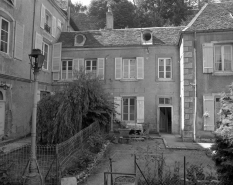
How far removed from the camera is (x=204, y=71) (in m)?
11.3

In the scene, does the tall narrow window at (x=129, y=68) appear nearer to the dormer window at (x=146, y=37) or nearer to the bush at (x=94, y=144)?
the dormer window at (x=146, y=37)

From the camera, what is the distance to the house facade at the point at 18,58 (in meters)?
9.94

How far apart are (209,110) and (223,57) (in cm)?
293

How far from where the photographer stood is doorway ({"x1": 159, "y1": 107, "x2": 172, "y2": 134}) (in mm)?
14312

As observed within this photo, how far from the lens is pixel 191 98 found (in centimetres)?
1134

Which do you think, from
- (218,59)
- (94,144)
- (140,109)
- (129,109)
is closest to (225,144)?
(94,144)

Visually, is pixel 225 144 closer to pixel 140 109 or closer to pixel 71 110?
pixel 71 110

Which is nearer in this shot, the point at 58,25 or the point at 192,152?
the point at 192,152

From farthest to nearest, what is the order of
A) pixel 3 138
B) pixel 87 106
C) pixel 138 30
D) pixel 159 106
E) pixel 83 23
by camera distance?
pixel 83 23, pixel 138 30, pixel 159 106, pixel 3 138, pixel 87 106

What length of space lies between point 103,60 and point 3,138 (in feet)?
25.3

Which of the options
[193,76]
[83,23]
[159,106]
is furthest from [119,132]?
[83,23]

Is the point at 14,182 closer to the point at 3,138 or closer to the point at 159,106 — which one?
the point at 3,138

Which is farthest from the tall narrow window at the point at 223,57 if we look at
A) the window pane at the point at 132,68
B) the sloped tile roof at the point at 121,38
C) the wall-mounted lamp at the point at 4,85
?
the wall-mounted lamp at the point at 4,85

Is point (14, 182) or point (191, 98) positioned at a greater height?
point (191, 98)
